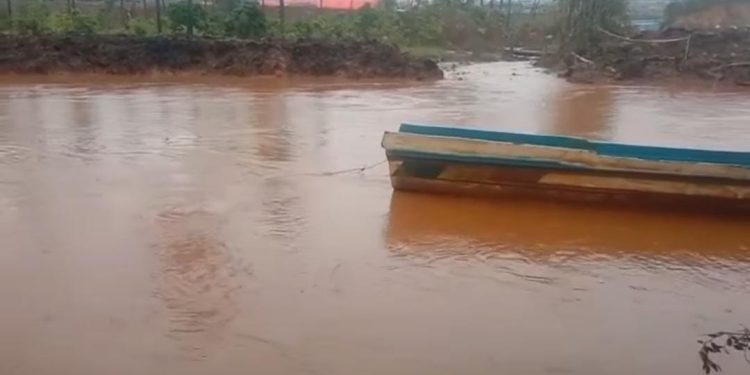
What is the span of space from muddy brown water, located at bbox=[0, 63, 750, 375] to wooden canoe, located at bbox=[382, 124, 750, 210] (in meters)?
0.18

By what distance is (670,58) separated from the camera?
20219 mm

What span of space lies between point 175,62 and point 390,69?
4627mm

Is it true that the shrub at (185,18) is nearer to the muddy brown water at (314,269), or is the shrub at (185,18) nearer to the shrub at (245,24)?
the shrub at (245,24)

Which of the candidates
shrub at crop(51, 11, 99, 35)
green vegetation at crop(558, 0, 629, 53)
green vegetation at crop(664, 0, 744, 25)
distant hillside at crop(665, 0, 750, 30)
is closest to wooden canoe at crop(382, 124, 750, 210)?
shrub at crop(51, 11, 99, 35)

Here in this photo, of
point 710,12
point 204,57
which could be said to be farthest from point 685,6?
point 204,57

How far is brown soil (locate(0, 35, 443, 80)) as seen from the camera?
18.4 m

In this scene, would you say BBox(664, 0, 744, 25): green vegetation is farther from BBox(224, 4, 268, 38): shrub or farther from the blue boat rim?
the blue boat rim

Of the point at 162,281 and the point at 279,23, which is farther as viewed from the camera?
the point at 279,23

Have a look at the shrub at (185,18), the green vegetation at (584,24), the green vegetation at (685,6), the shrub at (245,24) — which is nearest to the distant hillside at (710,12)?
the green vegetation at (685,6)

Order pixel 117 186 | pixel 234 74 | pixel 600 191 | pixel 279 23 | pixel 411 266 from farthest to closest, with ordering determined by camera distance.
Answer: pixel 279 23 → pixel 234 74 → pixel 117 186 → pixel 600 191 → pixel 411 266

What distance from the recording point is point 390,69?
1905cm

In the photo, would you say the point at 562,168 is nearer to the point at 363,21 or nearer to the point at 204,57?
the point at 204,57

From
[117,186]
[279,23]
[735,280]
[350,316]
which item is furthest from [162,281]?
[279,23]

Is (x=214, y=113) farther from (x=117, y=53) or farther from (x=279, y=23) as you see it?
(x=279, y=23)
